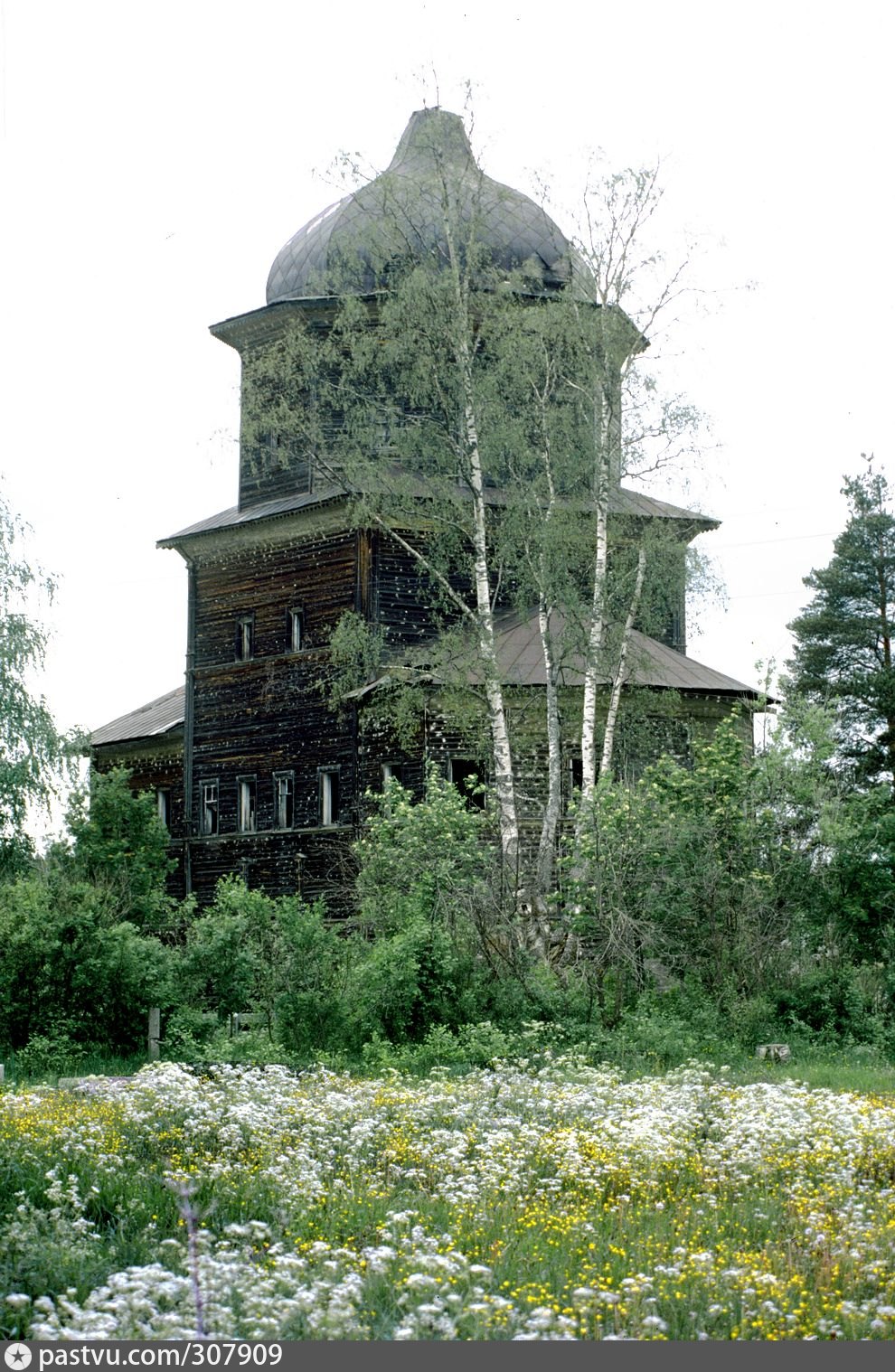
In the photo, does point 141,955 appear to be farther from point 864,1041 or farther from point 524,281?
point 524,281

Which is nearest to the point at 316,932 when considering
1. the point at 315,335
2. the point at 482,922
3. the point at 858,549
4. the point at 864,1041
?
the point at 482,922

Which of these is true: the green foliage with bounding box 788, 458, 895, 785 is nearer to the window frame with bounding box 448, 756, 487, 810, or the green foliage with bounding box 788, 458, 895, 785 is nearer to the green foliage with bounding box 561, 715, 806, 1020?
the window frame with bounding box 448, 756, 487, 810

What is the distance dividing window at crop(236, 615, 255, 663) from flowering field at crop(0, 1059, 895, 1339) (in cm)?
2109

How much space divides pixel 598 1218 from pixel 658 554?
60.0 feet

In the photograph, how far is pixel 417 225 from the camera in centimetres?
3164

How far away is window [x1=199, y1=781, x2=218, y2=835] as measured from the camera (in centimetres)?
3559

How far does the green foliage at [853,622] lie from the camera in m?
44.3

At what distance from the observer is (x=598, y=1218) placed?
31.1ft

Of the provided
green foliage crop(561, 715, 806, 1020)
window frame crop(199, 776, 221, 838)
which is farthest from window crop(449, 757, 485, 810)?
green foliage crop(561, 715, 806, 1020)

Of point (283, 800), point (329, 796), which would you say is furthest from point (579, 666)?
Result: point (283, 800)

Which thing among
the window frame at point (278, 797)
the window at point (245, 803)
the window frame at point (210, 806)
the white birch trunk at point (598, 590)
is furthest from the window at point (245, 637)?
the white birch trunk at point (598, 590)

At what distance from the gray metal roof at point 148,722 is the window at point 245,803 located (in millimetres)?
3535

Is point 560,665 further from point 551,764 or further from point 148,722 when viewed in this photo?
point 148,722

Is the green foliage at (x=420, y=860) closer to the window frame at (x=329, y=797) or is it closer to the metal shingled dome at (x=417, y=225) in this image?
the window frame at (x=329, y=797)
